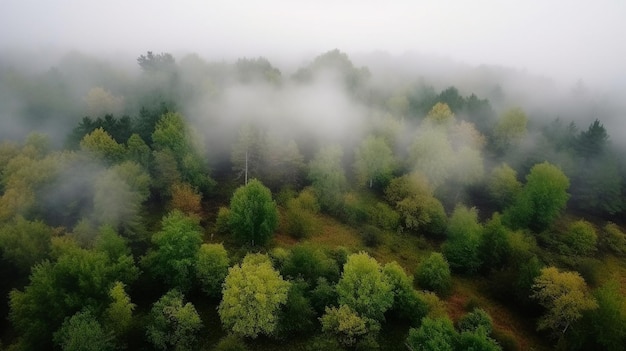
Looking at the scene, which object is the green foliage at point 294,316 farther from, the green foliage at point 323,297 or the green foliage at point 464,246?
the green foliage at point 464,246

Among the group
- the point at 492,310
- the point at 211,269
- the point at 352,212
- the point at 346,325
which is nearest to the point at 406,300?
the point at 346,325

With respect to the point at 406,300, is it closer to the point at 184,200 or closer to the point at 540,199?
the point at 184,200

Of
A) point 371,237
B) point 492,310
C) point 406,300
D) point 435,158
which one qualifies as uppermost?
point 435,158

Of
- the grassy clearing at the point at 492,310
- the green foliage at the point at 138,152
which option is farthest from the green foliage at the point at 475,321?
the green foliage at the point at 138,152

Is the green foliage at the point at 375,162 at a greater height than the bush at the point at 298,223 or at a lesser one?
greater

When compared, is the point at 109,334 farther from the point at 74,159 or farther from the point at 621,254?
the point at 621,254

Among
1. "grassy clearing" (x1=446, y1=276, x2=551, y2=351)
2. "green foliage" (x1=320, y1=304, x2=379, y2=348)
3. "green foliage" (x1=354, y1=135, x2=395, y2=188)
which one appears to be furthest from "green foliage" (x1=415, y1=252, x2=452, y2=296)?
"green foliage" (x1=354, y1=135, x2=395, y2=188)
